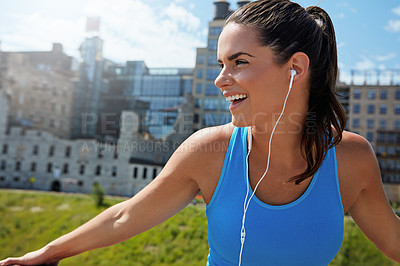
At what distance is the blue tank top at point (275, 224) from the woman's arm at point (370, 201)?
0.34 feet

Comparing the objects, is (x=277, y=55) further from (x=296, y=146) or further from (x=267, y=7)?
(x=296, y=146)

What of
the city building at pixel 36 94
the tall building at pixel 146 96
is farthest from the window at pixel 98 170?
the city building at pixel 36 94

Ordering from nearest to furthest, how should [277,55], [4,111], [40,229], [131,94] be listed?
[277,55] → [40,229] → [4,111] → [131,94]

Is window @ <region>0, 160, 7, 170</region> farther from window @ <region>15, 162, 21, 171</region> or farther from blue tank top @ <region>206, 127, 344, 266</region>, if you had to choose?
blue tank top @ <region>206, 127, 344, 266</region>

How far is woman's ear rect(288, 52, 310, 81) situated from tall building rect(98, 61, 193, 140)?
3197cm

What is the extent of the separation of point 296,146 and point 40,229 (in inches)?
1068

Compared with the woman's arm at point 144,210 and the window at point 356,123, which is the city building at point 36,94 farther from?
the woman's arm at point 144,210

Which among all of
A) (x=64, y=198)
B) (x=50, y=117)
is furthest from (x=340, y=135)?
(x=50, y=117)

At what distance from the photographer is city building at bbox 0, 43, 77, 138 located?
32.6m

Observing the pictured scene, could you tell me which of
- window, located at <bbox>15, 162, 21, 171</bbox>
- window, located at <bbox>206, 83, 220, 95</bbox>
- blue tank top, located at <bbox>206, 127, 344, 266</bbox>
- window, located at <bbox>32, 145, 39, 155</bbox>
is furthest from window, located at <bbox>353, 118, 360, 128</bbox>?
blue tank top, located at <bbox>206, 127, 344, 266</bbox>

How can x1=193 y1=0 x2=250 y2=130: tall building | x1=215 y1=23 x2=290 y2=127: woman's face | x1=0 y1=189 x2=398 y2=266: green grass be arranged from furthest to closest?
1. x1=193 y1=0 x2=250 y2=130: tall building
2. x1=0 y1=189 x2=398 y2=266: green grass
3. x1=215 y1=23 x2=290 y2=127: woman's face

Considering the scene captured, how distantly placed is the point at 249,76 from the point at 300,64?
0.54 feet

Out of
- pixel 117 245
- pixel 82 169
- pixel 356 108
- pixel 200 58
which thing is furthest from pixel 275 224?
pixel 356 108

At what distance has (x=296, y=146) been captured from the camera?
110cm
